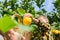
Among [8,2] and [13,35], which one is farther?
[8,2]

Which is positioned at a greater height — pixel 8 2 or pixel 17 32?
pixel 17 32

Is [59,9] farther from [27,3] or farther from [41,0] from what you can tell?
[27,3]

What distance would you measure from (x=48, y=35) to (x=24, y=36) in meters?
0.28

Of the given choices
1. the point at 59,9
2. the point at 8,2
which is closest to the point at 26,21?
the point at 59,9

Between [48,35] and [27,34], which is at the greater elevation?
[27,34]

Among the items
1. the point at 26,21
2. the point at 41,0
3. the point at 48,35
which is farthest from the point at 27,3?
the point at 26,21

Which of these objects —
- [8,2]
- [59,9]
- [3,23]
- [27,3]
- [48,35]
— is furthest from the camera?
[27,3]

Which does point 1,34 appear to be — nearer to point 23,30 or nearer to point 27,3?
point 23,30

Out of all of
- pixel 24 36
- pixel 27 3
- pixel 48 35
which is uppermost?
pixel 24 36

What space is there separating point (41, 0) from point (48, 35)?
4.22 feet

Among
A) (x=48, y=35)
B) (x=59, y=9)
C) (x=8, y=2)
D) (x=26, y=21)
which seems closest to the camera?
(x=26, y=21)

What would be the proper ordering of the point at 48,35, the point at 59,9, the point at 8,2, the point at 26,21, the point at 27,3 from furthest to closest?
1. the point at 27,3
2. the point at 8,2
3. the point at 59,9
4. the point at 48,35
5. the point at 26,21

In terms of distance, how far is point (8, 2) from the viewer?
1857 mm

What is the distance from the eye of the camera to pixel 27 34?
0.39m
